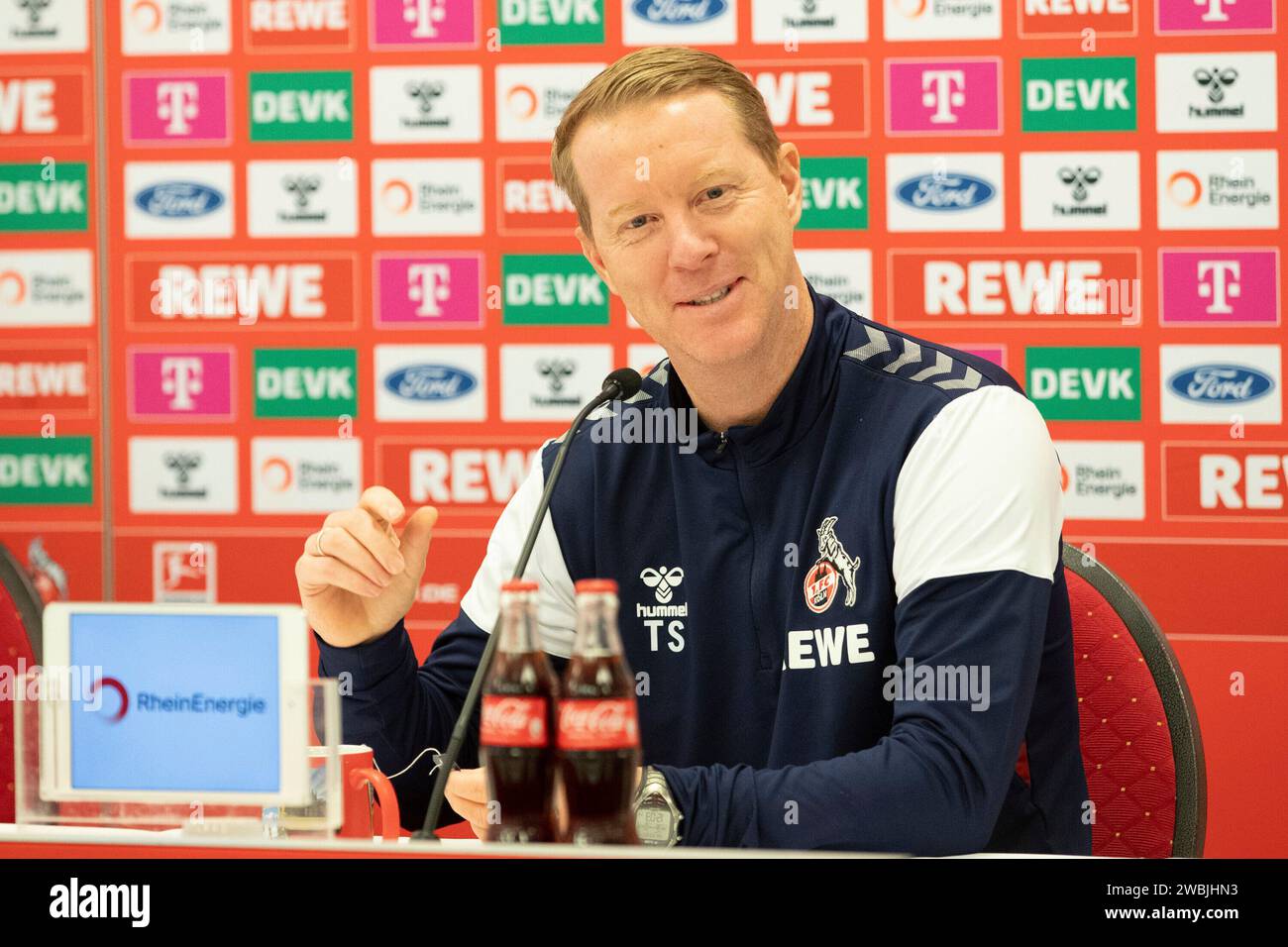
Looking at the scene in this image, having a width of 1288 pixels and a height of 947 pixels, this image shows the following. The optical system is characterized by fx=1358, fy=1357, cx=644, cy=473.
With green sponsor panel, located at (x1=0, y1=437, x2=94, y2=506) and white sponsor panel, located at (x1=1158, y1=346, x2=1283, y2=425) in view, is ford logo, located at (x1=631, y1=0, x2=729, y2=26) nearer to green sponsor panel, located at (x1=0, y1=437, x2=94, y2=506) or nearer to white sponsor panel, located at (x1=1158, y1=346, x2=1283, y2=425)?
white sponsor panel, located at (x1=1158, y1=346, x2=1283, y2=425)

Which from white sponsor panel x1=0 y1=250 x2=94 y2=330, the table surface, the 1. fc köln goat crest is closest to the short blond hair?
the 1. fc köln goat crest

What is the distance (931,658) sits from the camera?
4.32ft

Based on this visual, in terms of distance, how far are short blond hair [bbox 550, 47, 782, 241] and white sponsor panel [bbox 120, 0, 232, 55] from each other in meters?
1.97

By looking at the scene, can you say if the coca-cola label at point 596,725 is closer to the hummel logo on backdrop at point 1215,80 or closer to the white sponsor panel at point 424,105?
the white sponsor panel at point 424,105

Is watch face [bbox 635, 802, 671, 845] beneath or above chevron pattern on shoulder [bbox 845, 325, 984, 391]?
beneath

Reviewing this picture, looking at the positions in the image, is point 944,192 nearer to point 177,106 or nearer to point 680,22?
point 680,22

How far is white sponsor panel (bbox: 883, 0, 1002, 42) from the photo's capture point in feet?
9.96

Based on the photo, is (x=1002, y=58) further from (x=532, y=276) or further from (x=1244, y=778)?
(x=1244, y=778)

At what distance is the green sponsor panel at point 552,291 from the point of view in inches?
125

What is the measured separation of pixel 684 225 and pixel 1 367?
94.8 inches

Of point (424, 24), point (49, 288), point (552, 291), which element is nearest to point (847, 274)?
point (552, 291)

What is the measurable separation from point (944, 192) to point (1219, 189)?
590 mm

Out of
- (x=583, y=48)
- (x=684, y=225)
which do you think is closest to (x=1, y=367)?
(x=583, y=48)

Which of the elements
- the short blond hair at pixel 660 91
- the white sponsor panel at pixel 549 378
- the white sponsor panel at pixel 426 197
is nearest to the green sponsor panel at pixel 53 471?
the white sponsor panel at pixel 426 197
